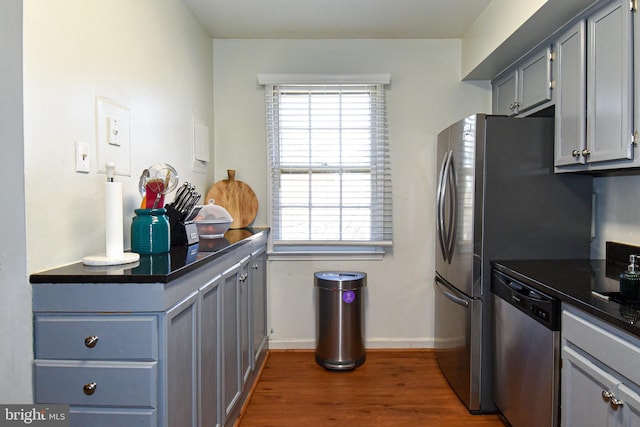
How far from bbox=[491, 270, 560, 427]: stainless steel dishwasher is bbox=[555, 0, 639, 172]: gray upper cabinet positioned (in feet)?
2.24

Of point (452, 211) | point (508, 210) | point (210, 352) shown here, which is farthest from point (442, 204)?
point (210, 352)

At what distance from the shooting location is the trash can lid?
2.88 m

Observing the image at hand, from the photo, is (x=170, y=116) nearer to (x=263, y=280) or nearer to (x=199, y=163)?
(x=199, y=163)

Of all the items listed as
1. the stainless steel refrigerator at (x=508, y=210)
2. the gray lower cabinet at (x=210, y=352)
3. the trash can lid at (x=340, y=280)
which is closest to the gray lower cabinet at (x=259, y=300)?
the trash can lid at (x=340, y=280)

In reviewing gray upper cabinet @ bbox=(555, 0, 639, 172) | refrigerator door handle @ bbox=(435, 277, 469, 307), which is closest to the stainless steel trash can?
refrigerator door handle @ bbox=(435, 277, 469, 307)

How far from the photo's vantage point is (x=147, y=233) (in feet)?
5.74

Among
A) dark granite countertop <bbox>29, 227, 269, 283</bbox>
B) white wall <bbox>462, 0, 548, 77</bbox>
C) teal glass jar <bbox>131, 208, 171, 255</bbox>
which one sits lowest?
dark granite countertop <bbox>29, 227, 269, 283</bbox>

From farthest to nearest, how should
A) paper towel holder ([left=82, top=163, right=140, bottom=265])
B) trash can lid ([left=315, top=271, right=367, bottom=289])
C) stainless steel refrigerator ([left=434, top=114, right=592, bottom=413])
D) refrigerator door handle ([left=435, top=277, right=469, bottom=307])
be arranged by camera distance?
trash can lid ([left=315, top=271, right=367, bottom=289]) → refrigerator door handle ([left=435, top=277, right=469, bottom=307]) → stainless steel refrigerator ([left=434, top=114, right=592, bottom=413]) → paper towel holder ([left=82, top=163, right=140, bottom=265])

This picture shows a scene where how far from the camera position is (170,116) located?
2.40 metres

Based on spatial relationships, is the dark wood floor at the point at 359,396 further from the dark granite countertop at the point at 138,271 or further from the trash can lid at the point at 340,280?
the dark granite countertop at the point at 138,271

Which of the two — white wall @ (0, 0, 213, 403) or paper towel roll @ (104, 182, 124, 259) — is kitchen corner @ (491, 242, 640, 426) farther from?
white wall @ (0, 0, 213, 403)

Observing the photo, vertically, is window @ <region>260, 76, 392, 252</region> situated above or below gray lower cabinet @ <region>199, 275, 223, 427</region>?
above

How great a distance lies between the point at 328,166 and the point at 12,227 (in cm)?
221

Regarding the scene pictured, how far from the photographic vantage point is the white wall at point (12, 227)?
126 centimetres
